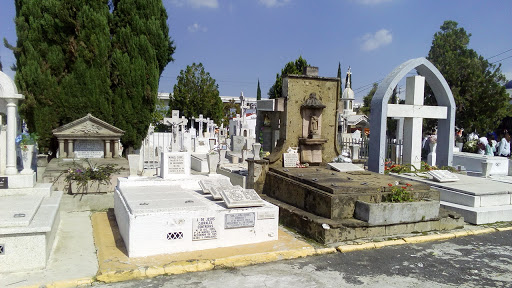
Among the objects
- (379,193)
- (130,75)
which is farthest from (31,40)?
(379,193)

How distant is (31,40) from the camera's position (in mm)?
12969

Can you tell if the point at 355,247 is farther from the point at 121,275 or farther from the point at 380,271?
the point at 121,275

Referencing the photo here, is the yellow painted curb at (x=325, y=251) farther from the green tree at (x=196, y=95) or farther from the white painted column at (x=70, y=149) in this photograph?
the green tree at (x=196, y=95)

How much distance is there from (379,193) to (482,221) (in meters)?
2.36

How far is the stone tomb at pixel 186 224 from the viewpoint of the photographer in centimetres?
568

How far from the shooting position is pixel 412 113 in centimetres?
1106

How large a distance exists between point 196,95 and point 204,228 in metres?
30.3

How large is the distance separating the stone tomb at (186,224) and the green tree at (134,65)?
7781 millimetres

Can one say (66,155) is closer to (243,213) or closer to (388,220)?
(243,213)

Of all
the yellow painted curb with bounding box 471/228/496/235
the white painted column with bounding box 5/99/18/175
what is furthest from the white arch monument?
the white painted column with bounding box 5/99/18/175

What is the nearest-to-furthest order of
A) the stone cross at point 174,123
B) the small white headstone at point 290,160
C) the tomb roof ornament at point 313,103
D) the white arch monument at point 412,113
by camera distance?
the small white headstone at point 290,160 → the tomb roof ornament at point 313,103 → the white arch monument at point 412,113 → the stone cross at point 174,123

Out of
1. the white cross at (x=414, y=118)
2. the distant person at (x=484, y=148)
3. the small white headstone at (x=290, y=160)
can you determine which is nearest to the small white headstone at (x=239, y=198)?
the small white headstone at (x=290, y=160)

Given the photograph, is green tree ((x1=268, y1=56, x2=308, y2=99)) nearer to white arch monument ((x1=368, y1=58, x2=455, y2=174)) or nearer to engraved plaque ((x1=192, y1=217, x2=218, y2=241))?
→ white arch monument ((x1=368, y1=58, x2=455, y2=174))

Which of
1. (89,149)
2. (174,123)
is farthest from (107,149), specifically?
(174,123)
